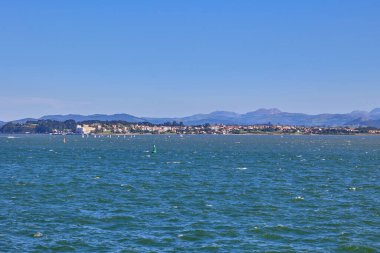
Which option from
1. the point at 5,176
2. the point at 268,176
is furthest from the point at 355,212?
the point at 5,176

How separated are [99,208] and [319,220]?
20822mm

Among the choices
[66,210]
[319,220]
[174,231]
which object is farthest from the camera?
[66,210]

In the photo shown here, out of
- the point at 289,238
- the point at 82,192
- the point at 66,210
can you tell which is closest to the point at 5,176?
the point at 82,192

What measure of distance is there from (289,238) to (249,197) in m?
21.2

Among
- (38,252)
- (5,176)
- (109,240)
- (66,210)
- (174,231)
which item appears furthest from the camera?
(5,176)

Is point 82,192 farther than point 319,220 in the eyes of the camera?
Yes

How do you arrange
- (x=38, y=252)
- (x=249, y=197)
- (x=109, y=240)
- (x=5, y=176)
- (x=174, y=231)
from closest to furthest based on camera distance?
(x=38, y=252), (x=109, y=240), (x=174, y=231), (x=249, y=197), (x=5, y=176)

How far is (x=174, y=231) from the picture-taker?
4272cm

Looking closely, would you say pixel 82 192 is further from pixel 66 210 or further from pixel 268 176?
pixel 268 176

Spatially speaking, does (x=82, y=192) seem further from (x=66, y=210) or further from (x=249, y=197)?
(x=249, y=197)

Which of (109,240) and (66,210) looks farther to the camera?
(66,210)

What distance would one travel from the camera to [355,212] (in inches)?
2051

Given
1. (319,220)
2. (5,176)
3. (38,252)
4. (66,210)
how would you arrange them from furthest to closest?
(5,176) < (66,210) < (319,220) < (38,252)

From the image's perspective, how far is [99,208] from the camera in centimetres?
5338
